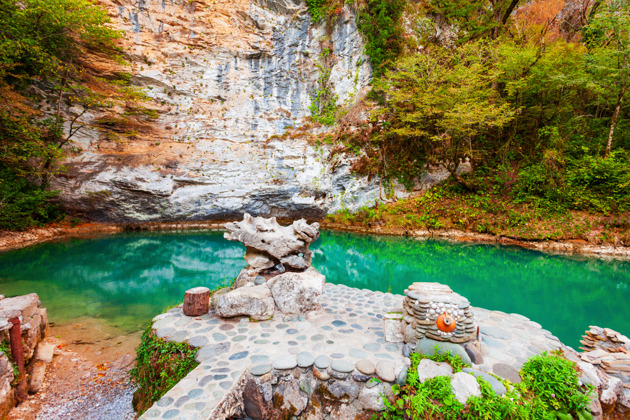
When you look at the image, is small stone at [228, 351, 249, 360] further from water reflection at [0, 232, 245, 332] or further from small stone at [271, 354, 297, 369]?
water reflection at [0, 232, 245, 332]

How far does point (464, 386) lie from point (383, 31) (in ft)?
58.6

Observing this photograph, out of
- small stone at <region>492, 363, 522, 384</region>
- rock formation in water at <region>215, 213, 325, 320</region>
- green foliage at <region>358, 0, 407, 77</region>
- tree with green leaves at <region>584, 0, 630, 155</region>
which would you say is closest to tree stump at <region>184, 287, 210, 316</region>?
rock formation in water at <region>215, 213, 325, 320</region>

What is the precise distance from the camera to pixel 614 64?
1130cm

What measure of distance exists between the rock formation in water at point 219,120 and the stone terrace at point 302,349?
12.1 meters

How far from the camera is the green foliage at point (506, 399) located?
223cm

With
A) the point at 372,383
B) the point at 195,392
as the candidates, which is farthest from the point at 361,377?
the point at 195,392

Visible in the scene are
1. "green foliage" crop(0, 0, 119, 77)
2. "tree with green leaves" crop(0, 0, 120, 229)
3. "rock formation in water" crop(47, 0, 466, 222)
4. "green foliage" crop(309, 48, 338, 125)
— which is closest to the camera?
"green foliage" crop(0, 0, 119, 77)

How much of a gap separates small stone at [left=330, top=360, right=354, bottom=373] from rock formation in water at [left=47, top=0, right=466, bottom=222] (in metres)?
13.2

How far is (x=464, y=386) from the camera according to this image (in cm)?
241

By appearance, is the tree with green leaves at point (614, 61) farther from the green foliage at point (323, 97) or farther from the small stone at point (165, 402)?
the small stone at point (165, 402)

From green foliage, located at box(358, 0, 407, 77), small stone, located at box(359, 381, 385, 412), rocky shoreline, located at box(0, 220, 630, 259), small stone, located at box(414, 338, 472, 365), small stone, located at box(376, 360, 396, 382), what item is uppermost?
green foliage, located at box(358, 0, 407, 77)

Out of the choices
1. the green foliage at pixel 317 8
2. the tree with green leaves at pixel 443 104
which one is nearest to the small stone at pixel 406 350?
the tree with green leaves at pixel 443 104

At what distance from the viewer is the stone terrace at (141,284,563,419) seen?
2.44 m

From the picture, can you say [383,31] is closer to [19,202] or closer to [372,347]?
[372,347]
